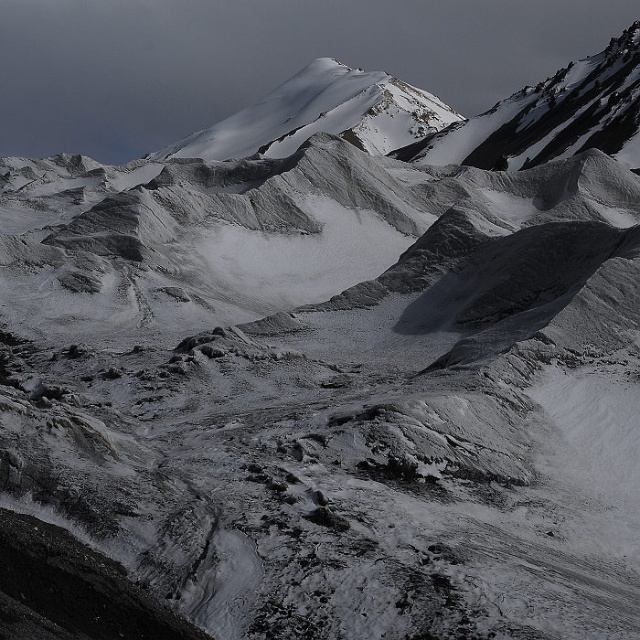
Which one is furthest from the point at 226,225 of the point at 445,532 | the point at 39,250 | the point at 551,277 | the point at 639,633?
the point at 639,633

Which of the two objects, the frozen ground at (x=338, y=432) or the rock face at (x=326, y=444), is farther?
the frozen ground at (x=338, y=432)

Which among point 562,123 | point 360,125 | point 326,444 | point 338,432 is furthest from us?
point 360,125

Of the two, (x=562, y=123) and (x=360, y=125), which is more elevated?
(x=360, y=125)

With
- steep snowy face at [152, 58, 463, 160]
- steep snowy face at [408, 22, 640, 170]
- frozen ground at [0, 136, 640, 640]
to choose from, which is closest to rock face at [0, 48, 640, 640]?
frozen ground at [0, 136, 640, 640]

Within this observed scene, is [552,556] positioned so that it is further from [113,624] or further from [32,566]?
[32,566]

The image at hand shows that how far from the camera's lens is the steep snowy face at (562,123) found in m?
102

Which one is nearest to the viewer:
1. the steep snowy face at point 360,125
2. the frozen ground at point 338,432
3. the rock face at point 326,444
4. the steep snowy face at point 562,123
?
the rock face at point 326,444

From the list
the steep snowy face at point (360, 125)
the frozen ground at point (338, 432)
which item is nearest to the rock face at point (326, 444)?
the frozen ground at point (338, 432)

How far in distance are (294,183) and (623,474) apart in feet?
160

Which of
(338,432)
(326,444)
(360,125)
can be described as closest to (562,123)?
(360,125)

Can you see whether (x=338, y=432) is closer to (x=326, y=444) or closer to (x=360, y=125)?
(x=326, y=444)

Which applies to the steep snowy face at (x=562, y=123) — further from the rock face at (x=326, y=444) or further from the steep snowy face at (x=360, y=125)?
the rock face at (x=326, y=444)

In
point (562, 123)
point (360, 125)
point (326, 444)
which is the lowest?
point (326, 444)

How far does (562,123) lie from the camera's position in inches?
4606
